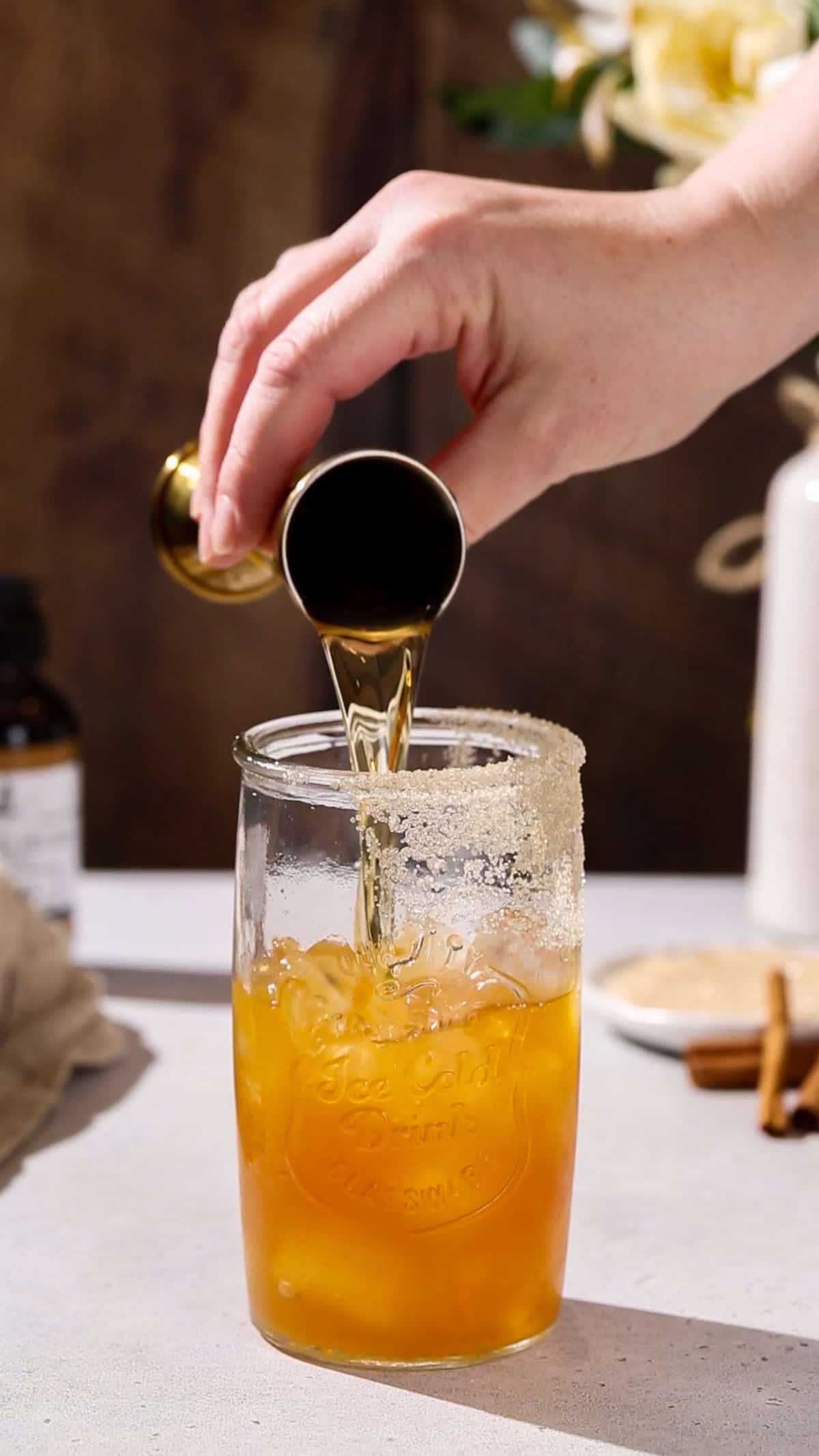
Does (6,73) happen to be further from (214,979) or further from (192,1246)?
(192,1246)

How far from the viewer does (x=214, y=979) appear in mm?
1335

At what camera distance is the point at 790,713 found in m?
1.42

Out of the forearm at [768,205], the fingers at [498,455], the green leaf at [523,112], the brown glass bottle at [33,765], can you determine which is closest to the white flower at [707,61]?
the green leaf at [523,112]

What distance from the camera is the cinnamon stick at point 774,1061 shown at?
1.06 metres

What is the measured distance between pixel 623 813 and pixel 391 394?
24.9 inches

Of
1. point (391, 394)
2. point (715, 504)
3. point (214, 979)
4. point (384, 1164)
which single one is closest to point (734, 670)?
point (715, 504)

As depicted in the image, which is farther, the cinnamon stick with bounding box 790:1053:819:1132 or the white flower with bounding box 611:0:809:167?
the white flower with bounding box 611:0:809:167

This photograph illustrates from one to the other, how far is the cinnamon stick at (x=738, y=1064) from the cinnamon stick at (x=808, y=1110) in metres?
0.04

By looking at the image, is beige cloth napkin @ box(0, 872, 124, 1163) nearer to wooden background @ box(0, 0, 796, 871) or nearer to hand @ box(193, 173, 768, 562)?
hand @ box(193, 173, 768, 562)

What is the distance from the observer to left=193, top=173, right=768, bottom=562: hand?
85 cm

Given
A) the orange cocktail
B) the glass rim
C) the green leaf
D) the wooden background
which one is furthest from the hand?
the wooden background

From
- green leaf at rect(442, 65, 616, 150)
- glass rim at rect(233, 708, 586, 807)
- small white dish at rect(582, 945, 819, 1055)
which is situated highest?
green leaf at rect(442, 65, 616, 150)

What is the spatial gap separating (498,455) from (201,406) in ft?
4.59

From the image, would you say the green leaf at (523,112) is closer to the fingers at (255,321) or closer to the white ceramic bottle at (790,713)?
the white ceramic bottle at (790,713)
